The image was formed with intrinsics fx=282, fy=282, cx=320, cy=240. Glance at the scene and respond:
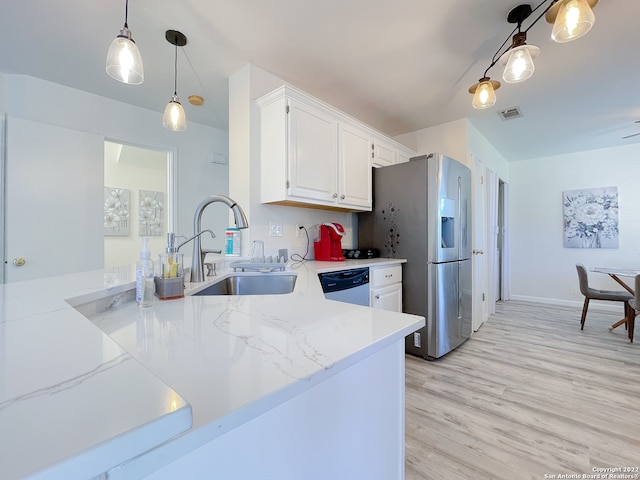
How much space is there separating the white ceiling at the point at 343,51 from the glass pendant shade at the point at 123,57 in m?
0.54

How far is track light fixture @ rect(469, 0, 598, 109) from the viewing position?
126 cm

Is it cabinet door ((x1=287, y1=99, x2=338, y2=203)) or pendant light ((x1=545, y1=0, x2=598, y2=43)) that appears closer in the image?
pendant light ((x1=545, y1=0, x2=598, y2=43))

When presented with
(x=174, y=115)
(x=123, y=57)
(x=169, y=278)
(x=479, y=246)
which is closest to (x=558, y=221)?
(x=479, y=246)

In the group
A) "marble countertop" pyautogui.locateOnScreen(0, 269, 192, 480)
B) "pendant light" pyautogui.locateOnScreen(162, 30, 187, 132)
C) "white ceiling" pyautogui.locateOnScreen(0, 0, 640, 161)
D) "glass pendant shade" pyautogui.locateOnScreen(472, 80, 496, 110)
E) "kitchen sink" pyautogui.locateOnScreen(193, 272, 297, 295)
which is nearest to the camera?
"marble countertop" pyautogui.locateOnScreen(0, 269, 192, 480)

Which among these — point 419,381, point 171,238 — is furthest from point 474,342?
point 171,238

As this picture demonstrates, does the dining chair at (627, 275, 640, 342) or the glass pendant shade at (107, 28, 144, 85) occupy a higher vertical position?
the glass pendant shade at (107, 28, 144, 85)

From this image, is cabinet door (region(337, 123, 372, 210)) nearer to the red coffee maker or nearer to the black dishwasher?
the red coffee maker

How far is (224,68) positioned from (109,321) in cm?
215

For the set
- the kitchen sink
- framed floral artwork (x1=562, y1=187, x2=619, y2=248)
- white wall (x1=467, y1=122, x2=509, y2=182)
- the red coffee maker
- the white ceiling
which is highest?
the white ceiling

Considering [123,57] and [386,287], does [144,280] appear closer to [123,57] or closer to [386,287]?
[123,57]

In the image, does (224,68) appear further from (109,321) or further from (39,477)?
(39,477)

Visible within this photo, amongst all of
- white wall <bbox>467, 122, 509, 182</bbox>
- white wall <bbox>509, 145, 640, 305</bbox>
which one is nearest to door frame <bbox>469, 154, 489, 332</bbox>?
white wall <bbox>467, 122, 509, 182</bbox>

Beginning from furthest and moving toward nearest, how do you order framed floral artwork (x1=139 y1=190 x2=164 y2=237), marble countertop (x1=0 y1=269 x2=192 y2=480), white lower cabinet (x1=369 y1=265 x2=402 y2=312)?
1. framed floral artwork (x1=139 y1=190 x2=164 y2=237)
2. white lower cabinet (x1=369 y1=265 x2=402 y2=312)
3. marble countertop (x1=0 y1=269 x2=192 y2=480)

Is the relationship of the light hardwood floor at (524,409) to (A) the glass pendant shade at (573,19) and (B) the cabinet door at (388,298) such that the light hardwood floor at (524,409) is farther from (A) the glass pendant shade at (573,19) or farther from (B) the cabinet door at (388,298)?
(A) the glass pendant shade at (573,19)
